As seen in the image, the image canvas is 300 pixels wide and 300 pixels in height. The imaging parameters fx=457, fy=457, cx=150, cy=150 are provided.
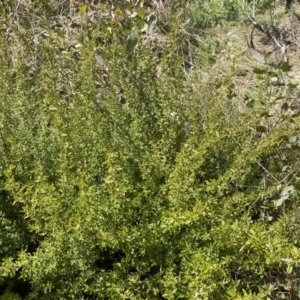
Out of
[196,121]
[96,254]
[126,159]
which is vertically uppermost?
[196,121]

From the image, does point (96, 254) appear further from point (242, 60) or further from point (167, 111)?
point (242, 60)

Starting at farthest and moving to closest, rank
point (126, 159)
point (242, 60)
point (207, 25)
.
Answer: point (207, 25)
point (242, 60)
point (126, 159)

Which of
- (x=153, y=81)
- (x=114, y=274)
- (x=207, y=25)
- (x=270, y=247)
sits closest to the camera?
(x=270, y=247)

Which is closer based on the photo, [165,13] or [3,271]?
[3,271]

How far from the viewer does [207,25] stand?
4.26 m

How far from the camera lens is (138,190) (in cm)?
239

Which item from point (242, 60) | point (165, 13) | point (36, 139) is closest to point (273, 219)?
point (36, 139)

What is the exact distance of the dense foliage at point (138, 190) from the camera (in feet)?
6.37

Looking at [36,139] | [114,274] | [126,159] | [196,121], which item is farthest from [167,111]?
[114,274]

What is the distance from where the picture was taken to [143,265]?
2090 mm

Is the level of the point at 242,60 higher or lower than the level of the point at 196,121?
lower

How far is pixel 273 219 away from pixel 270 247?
2.34 ft

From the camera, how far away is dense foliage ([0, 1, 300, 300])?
1941 mm

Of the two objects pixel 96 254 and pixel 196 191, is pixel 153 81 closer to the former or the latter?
pixel 196 191
